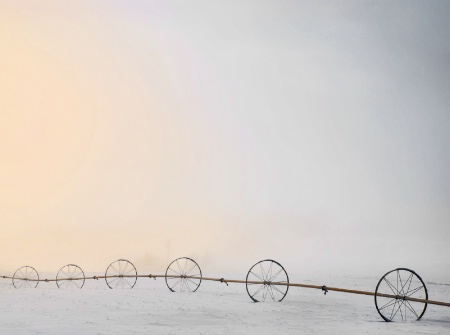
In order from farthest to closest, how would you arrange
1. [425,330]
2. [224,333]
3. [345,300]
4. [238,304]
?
[345,300]
[238,304]
[425,330]
[224,333]

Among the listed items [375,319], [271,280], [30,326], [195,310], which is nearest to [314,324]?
[375,319]

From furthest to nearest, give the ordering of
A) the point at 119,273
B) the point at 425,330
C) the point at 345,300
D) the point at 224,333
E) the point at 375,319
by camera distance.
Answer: the point at 119,273 → the point at 345,300 → the point at 375,319 → the point at 425,330 → the point at 224,333

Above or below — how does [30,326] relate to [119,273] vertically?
below

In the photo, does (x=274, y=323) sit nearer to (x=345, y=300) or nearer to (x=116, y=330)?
(x=116, y=330)

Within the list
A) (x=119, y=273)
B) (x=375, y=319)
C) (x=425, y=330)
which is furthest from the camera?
(x=119, y=273)

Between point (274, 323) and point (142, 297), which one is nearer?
point (274, 323)

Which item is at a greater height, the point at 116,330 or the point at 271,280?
the point at 271,280

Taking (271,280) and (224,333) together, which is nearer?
(224,333)

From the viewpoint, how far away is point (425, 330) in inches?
755

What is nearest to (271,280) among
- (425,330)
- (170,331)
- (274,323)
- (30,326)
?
(274,323)

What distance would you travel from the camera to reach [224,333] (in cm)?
1669

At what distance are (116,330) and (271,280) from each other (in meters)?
13.7

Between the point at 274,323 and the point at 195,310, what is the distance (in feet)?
16.7

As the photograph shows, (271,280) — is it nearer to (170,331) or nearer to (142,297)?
(142,297)
